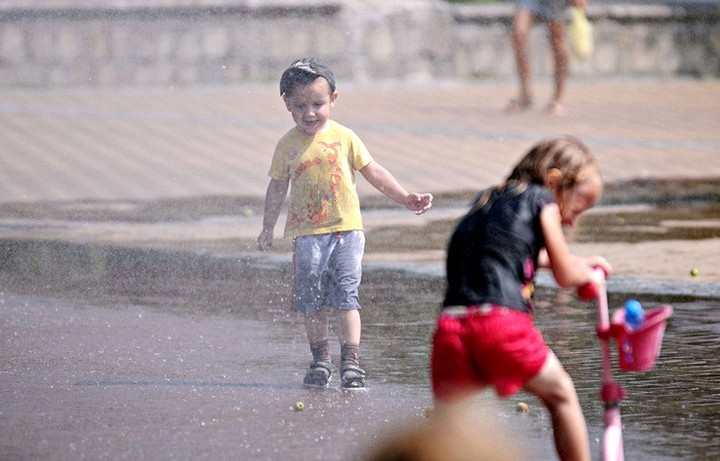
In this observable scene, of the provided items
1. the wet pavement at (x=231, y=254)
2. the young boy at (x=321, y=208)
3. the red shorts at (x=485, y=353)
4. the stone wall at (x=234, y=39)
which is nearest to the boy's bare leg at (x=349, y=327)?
the young boy at (x=321, y=208)

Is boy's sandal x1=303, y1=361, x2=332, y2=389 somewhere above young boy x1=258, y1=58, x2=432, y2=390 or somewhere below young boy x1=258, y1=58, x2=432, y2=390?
below

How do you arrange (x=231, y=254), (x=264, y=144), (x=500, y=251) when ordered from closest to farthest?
(x=500, y=251)
(x=231, y=254)
(x=264, y=144)

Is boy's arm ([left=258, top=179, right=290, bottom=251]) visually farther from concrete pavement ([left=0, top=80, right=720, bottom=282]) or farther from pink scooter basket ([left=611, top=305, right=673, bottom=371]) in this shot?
concrete pavement ([left=0, top=80, right=720, bottom=282])

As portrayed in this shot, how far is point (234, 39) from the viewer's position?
18047 millimetres

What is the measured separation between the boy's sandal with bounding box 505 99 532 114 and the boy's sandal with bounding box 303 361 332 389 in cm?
989

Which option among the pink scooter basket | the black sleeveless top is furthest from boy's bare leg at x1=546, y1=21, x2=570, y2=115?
the pink scooter basket

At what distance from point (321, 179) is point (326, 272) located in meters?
0.37

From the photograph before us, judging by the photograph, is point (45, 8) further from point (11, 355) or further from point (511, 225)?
point (511, 225)

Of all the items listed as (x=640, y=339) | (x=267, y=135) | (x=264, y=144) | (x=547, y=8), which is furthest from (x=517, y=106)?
(x=640, y=339)

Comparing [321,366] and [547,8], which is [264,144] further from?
[321,366]

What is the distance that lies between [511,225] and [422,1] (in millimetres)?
14653

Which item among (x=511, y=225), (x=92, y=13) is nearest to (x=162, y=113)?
(x=92, y=13)

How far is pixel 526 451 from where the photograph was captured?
5211 millimetres

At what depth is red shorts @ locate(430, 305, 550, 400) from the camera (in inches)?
176
